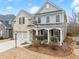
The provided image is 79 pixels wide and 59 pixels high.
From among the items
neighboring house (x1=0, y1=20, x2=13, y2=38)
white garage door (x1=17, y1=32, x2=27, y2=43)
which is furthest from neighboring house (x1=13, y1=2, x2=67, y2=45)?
neighboring house (x1=0, y1=20, x2=13, y2=38)

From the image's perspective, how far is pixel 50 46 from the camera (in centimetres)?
2119

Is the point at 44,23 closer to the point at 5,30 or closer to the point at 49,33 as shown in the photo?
the point at 49,33

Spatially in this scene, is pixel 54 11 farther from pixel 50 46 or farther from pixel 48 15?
pixel 50 46

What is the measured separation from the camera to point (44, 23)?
1151 inches

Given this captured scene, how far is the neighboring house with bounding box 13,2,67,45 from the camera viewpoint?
26.8 m

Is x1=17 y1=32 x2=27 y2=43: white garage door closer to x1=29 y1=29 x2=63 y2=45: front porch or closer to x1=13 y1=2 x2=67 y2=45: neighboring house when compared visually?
x1=13 y1=2 x2=67 y2=45: neighboring house

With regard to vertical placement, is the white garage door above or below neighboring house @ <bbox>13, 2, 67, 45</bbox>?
below

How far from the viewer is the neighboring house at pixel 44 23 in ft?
88.1

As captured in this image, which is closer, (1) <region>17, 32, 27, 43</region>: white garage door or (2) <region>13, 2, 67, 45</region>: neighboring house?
(2) <region>13, 2, 67, 45</region>: neighboring house

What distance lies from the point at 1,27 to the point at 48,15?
18567 millimetres

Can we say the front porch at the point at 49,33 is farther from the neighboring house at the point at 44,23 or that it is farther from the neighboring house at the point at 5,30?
the neighboring house at the point at 5,30

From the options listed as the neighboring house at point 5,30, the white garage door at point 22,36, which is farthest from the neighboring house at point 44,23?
the neighboring house at point 5,30

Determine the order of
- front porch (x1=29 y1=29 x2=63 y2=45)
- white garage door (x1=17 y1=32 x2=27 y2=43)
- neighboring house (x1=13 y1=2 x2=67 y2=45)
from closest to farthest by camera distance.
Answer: front porch (x1=29 y1=29 x2=63 y2=45)
neighboring house (x1=13 y1=2 x2=67 y2=45)
white garage door (x1=17 y1=32 x2=27 y2=43)

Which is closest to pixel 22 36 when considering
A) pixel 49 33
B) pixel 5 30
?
pixel 49 33
